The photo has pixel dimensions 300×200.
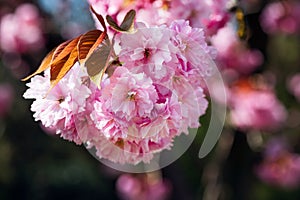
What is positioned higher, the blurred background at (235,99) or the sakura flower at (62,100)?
the sakura flower at (62,100)

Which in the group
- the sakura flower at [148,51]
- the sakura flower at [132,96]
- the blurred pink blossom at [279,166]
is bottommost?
the blurred pink blossom at [279,166]

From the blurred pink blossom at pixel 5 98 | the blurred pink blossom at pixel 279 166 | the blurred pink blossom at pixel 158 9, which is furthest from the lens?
the blurred pink blossom at pixel 5 98

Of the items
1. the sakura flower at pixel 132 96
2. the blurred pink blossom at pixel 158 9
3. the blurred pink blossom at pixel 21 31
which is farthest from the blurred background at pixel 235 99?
the sakura flower at pixel 132 96

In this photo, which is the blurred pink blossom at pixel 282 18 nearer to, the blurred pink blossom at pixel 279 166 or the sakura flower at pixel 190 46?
the blurred pink blossom at pixel 279 166

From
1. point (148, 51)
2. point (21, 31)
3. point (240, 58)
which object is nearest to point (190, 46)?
point (148, 51)

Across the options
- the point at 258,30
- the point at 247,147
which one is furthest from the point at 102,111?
the point at 247,147

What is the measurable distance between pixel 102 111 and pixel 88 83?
0.20ft

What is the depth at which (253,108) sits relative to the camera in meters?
3.37

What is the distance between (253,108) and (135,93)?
2524 millimetres

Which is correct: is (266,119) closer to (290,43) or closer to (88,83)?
(290,43)

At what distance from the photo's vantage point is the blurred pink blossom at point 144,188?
3.81 m

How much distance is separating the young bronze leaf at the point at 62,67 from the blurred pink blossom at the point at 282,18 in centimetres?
219

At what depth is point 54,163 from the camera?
19.3 ft

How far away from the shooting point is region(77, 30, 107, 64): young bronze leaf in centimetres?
94
